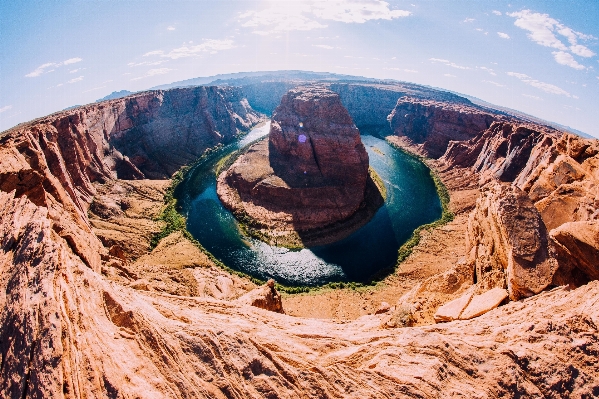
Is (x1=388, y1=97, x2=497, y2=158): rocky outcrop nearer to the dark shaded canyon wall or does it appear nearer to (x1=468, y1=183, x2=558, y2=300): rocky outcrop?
the dark shaded canyon wall

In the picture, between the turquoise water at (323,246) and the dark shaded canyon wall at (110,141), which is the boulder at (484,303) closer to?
the turquoise water at (323,246)

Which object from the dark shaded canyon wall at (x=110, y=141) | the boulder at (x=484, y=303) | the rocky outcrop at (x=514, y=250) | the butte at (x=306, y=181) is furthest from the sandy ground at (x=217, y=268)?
the butte at (x=306, y=181)

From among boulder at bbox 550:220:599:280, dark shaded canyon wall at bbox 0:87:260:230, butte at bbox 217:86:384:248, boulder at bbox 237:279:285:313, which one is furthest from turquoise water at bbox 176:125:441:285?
boulder at bbox 550:220:599:280

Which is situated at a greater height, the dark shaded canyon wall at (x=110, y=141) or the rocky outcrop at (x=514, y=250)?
the dark shaded canyon wall at (x=110, y=141)

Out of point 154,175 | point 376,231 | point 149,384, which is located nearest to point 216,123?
point 154,175

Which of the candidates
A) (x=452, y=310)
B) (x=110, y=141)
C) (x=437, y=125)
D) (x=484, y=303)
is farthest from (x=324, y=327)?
(x=437, y=125)

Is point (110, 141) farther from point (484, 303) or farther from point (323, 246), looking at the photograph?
point (484, 303)

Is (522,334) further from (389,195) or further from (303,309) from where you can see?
(389,195)
